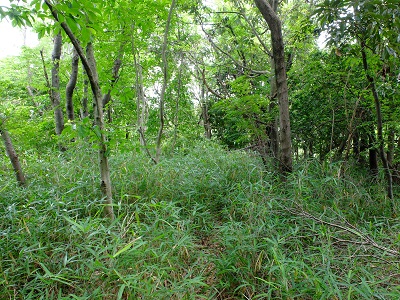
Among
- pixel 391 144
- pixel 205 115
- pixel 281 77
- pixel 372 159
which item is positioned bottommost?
pixel 372 159

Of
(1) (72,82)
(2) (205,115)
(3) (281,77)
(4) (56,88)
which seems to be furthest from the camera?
(2) (205,115)

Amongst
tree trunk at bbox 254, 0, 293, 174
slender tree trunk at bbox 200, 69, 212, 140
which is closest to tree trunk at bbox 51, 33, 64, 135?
tree trunk at bbox 254, 0, 293, 174

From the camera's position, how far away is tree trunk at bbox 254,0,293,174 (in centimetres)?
341

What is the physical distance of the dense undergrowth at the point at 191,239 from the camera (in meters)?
1.80

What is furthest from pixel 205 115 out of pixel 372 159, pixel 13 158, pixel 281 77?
pixel 13 158

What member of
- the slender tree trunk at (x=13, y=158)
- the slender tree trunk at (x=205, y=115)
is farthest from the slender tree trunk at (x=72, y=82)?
the slender tree trunk at (x=205, y=115)

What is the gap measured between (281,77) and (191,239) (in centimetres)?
247

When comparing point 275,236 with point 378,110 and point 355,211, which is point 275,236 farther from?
point 378,110

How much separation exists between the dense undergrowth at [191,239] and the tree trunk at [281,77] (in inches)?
11.3

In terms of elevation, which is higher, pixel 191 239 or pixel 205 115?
pixel 205 115

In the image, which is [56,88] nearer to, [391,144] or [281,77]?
[281,77]

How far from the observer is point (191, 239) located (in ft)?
8.13

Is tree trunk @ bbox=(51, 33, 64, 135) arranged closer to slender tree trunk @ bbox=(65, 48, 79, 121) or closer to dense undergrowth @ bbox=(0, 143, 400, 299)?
slender tree trunk @ bbox=(65, 48, 79, 121)

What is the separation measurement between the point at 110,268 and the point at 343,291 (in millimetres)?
1620
